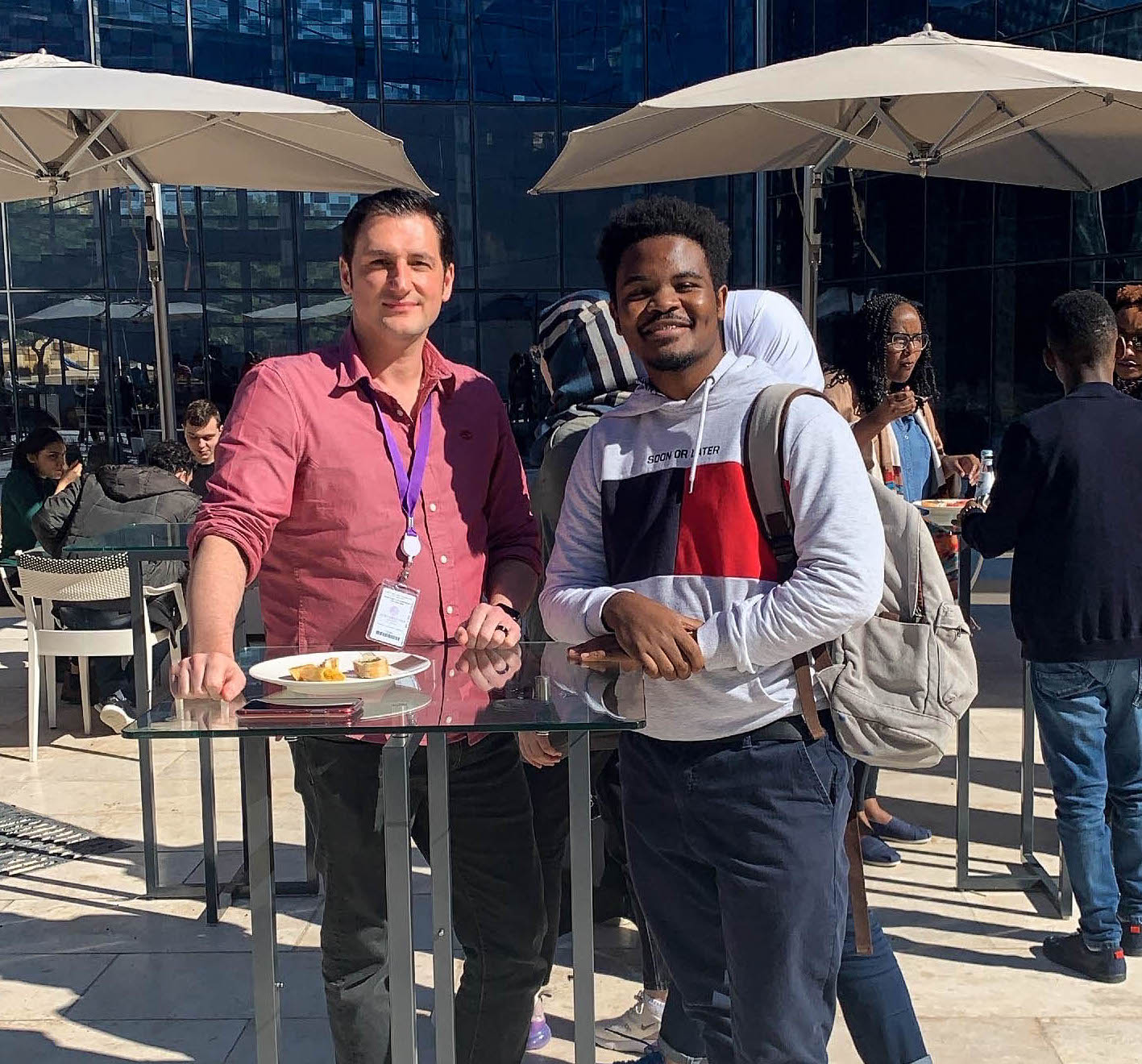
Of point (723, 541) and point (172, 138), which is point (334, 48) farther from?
point (723, 541)

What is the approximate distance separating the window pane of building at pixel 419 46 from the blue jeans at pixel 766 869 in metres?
16.4

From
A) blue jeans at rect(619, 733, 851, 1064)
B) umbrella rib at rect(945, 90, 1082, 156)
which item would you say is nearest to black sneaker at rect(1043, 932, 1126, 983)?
blue jeans at rect(619, 733, 851, 1064)

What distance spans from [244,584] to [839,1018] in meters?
2.16

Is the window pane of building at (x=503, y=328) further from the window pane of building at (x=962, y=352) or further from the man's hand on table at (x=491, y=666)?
the man's hand on table at (x=491, y=666)

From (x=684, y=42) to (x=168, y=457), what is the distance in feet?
42.5

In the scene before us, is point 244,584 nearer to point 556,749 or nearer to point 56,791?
point 556,749

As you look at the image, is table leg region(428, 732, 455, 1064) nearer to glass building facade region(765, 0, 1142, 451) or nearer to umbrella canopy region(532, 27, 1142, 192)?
umbrella canopy region(532, 27, 1142, 192)

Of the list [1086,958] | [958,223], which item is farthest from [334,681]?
[958,223]

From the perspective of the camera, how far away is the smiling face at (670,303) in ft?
6.89

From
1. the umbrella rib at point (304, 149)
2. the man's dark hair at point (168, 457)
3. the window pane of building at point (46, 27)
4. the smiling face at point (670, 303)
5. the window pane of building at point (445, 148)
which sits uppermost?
the window pane of building at point (46, 27)

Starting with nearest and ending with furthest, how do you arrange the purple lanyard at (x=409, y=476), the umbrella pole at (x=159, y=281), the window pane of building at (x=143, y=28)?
the purple lanyard at (x=409, y=476) → the umbrella pole at (x=159, y=281) → the window pane of building at (x=143, y=28)

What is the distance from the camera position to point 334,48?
16.9m

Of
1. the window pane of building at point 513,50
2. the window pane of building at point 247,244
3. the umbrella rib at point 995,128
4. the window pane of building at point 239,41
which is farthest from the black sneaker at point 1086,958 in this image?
the window pane of building at point 239,41

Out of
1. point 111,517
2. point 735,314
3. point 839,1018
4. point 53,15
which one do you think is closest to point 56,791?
point 111,517
